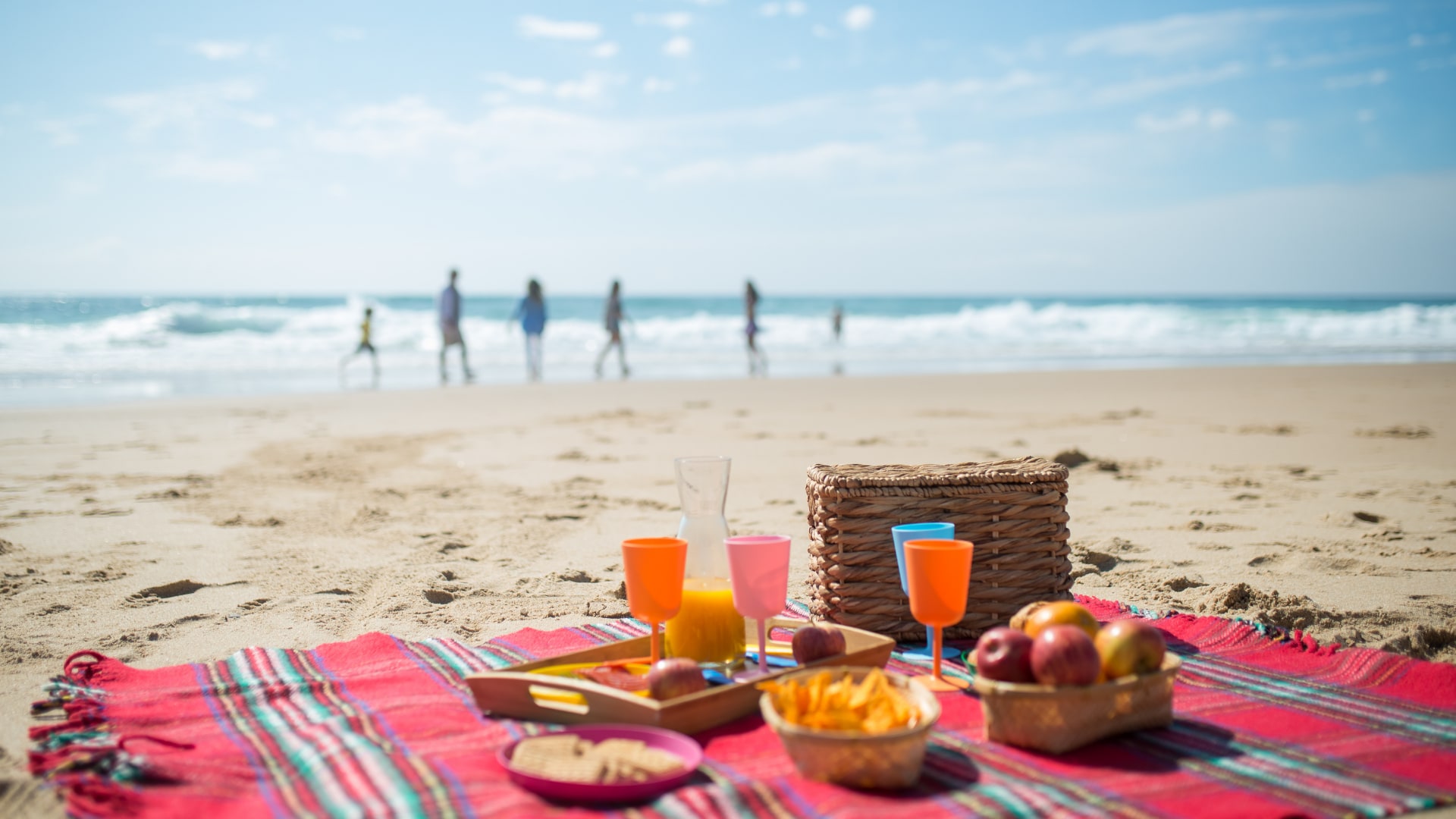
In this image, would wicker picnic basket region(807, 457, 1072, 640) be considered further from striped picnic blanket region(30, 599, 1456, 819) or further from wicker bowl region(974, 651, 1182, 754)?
wicker bowl region(974, 651, 1182, 754)

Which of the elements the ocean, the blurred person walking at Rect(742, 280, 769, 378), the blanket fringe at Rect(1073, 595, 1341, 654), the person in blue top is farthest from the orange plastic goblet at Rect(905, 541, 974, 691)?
the blurred person walking at Rect(742, 280, 769, 378)

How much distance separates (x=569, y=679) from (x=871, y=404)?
337 inches

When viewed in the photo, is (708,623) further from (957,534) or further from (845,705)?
(957,534)

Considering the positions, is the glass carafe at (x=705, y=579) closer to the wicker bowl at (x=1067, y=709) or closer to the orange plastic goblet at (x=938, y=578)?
the orange plastic goblet at (x=938, y=578)

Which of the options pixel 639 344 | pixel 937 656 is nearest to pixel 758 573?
pixel 937 656

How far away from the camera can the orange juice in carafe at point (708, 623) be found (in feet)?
7.82

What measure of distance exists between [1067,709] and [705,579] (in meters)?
0.86

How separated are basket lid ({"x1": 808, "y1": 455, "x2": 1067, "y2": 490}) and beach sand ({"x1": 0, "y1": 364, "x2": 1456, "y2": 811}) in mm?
929

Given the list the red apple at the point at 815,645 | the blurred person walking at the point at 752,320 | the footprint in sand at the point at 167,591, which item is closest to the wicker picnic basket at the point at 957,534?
the red apple at the point at 815,645

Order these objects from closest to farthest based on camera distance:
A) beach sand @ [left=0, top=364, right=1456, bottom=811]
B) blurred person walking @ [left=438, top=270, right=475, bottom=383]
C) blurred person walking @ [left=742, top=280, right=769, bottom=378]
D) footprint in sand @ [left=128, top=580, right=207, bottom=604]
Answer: beach sand @ [left=0, top=364, right=1456, bottom=811], footprint in sand @ [left=128, top=580, right=207, bottom=604], blurred person walking @ [left=438, top=270, right=475, bottom=383], blurred person walking @ [left=742, top=280, right=769, bottom=378]

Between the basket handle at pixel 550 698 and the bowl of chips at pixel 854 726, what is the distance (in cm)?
31

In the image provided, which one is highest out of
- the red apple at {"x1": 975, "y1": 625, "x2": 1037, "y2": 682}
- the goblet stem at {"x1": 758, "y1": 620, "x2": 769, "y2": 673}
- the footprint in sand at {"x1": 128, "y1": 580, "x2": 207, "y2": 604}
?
the red apple at {"x1": 975, "y1": 625, "x2": 1037, "y2": 682}

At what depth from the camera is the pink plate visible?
1.79 meters

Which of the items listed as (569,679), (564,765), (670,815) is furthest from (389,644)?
(670,815)
